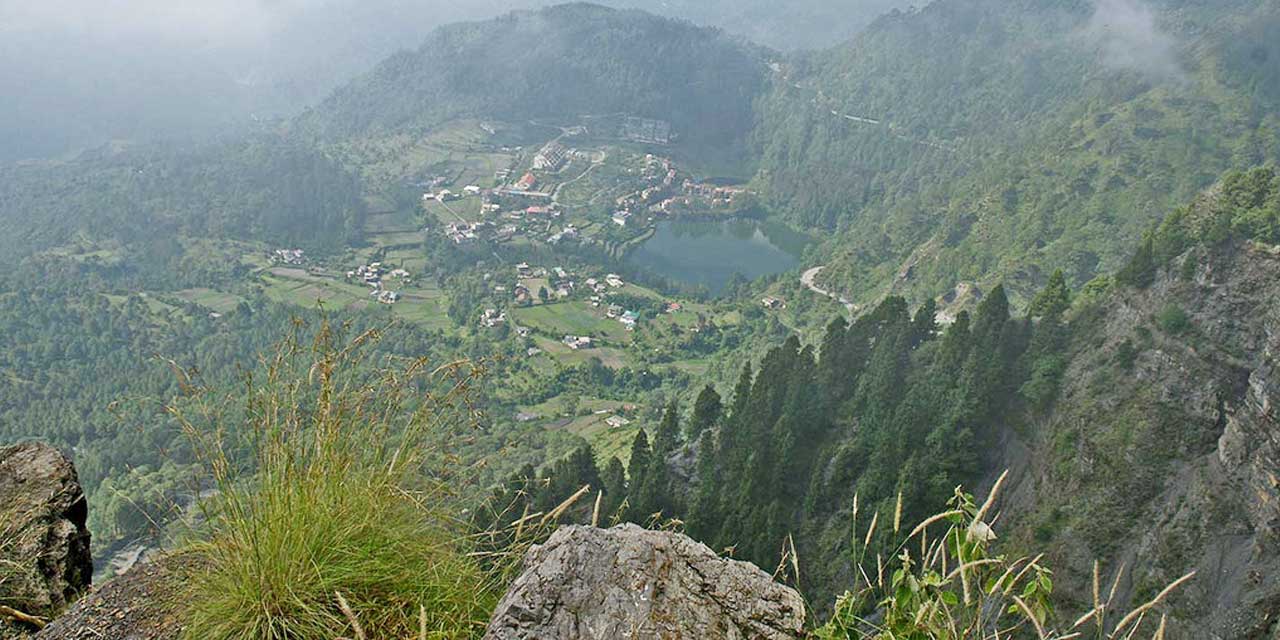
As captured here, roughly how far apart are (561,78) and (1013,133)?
8435cm

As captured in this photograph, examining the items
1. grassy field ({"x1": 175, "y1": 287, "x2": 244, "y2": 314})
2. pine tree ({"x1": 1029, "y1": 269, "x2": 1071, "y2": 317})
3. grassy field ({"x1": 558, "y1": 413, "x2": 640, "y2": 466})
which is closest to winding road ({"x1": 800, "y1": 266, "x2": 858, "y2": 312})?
grassy field ({"x1": 558, "y1": 413, "x2": 640, "y2": 466})

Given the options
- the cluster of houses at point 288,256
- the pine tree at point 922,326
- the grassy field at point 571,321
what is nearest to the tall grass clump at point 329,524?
the pine tree at point 922,326

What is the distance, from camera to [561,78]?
137m

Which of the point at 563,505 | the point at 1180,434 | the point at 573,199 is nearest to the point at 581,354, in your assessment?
the point at 1180,434

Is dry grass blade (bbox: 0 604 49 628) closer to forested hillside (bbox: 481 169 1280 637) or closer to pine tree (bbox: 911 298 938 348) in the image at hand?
forested hillside (bbox: 481 169 1280 637)

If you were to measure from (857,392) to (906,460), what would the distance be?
5.24 m

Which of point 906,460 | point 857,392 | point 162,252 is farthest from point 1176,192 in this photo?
point 162,252

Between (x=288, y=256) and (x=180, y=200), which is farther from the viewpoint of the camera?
(x=180, y=200)

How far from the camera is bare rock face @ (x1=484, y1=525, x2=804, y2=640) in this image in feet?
6.60

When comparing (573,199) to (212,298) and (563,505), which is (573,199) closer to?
(212,298)

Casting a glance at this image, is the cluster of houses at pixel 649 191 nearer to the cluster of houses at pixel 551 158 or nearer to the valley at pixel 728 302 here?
the valley at pixel 728 302

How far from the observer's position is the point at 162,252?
7325 cm

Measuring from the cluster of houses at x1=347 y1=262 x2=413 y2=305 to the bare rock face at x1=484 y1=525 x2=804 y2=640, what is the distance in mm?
60848

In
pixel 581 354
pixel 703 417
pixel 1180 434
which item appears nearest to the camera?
pixel 1180 434
